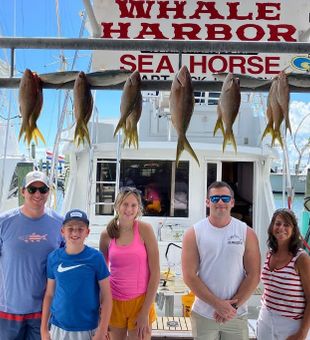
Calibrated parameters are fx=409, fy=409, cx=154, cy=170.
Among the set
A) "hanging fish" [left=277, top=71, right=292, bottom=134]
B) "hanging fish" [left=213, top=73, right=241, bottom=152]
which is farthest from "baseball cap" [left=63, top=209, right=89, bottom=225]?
"hanging fish" [left=277, top=71, right=292, bottom=134]

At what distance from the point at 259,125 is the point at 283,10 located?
15.9ft

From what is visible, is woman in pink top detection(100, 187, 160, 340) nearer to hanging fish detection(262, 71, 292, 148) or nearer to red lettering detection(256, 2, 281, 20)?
hanging fish detection(262, 71, 292, 148)

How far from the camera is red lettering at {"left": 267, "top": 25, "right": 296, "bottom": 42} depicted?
10.3ft

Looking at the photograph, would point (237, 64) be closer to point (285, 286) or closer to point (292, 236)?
point (292, 236)

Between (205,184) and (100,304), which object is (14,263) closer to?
(100,304)

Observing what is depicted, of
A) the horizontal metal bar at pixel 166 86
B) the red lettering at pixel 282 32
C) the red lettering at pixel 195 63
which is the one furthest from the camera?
the red lettering at pixel 282 32

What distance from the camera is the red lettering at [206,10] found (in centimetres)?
318

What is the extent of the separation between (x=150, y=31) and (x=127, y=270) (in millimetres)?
1807

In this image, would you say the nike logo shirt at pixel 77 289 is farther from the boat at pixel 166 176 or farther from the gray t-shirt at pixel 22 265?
the boat at pixel 166 176

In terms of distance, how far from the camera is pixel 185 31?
3.17 meters

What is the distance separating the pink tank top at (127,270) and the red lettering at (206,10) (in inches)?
70.8

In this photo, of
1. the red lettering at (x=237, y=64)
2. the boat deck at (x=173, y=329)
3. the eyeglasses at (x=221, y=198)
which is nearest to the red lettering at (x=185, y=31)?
the red lettering at (x=237, y=64)

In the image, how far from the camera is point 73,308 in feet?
8.23

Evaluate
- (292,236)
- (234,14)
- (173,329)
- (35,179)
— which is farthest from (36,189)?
(173,329)
